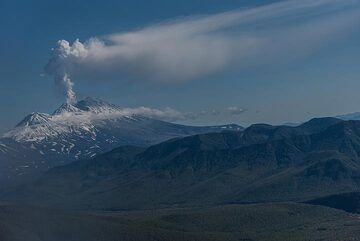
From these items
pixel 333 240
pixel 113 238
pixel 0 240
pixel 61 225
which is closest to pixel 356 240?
pixel 333 240

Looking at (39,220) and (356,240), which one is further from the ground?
(39,220)

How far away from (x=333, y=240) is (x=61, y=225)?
255 feet

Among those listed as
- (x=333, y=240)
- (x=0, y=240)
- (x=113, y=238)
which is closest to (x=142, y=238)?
(x=113, y=238)

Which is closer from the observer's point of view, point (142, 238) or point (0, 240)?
point (0, 240)

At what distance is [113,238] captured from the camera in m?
193

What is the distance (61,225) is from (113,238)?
54.0 ft

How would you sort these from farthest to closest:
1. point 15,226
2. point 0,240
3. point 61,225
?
point 61,225
point 15,226
point 0,240

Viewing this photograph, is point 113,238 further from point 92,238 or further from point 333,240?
point 333,240

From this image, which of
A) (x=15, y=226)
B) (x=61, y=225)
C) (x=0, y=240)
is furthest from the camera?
(x=61, y=225)

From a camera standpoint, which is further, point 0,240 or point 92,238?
point 92,238

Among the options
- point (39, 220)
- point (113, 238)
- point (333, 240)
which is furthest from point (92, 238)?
point (333, 240)

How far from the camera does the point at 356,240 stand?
195250 mm

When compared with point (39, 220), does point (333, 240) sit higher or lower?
lower

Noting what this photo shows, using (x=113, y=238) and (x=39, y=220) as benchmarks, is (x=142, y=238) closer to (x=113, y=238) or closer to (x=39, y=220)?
(x=113, y=238)
